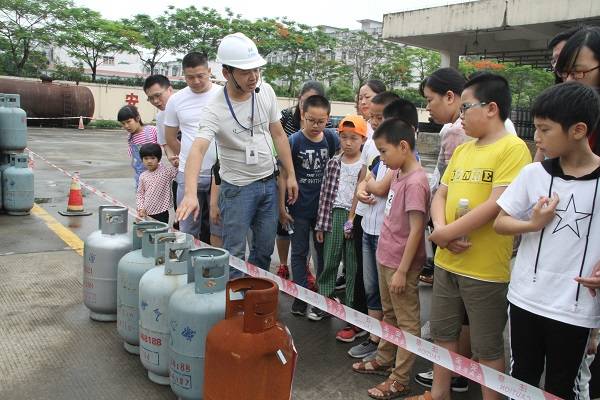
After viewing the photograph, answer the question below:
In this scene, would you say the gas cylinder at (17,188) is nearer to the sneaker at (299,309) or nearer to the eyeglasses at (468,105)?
the sneaker at (299,309)

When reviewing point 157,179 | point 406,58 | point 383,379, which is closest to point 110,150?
point 157,179

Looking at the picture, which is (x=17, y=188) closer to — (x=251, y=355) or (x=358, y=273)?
(x=358, y=273)

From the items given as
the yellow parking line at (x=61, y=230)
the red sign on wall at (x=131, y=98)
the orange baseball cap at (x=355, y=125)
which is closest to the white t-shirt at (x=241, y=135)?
the orange baseball cap at (x=355, y=125)

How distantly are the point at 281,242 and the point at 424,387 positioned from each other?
6.68ft

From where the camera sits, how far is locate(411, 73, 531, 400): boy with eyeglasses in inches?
95.6

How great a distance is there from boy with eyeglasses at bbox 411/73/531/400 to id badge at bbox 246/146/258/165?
1369mm

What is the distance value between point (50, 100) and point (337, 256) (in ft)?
70.3

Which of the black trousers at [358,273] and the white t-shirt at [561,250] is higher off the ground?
the white t-shirt at [561,250]

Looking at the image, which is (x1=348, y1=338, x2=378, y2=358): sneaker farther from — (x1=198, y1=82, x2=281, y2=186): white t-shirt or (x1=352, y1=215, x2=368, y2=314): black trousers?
(x1=198, y1=82, x2=281, y2=186): white t-shirt

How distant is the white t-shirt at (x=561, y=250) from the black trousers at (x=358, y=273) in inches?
59.5

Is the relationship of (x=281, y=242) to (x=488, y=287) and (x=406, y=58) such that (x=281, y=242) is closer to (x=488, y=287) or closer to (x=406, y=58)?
(x=488, y=287)

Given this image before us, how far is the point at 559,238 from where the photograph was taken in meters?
2.08

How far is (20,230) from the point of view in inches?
251

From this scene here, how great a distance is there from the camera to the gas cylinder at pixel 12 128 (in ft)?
22.7
